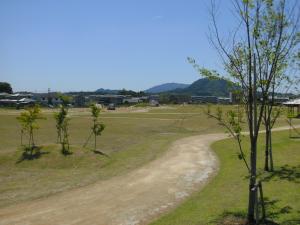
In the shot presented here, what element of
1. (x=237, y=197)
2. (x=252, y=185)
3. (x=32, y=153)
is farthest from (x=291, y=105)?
(x=252, y=185)

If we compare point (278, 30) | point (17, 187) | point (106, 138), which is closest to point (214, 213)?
point (278, 30)

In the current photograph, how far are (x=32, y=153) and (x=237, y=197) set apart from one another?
15.6 m

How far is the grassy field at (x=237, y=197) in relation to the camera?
483 inches

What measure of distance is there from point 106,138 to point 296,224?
29.0 m

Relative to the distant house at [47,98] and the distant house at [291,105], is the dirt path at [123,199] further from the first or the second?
the distant house at [47,98]

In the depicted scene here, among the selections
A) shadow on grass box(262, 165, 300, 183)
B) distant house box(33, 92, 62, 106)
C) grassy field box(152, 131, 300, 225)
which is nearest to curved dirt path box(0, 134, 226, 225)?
grassy field box(152, 131, 300, 225)

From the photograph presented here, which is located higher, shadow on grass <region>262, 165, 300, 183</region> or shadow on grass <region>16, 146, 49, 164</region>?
shadow on grass <region>262, 165, 300, 183</region>

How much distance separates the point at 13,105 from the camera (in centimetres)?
12875

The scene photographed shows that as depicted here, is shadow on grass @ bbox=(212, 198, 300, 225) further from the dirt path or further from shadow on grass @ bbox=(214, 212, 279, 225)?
the dirt path

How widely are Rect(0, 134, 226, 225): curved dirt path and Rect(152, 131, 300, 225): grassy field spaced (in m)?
0.78

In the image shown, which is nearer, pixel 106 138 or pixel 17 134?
pixel 106 138

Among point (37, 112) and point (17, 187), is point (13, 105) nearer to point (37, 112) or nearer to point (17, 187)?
point (37, 112)

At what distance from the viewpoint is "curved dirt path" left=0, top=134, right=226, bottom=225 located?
510 inches

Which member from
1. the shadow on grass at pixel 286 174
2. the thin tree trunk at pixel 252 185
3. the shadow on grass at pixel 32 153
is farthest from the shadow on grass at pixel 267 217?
the shadow on grass at pixel 32 153
